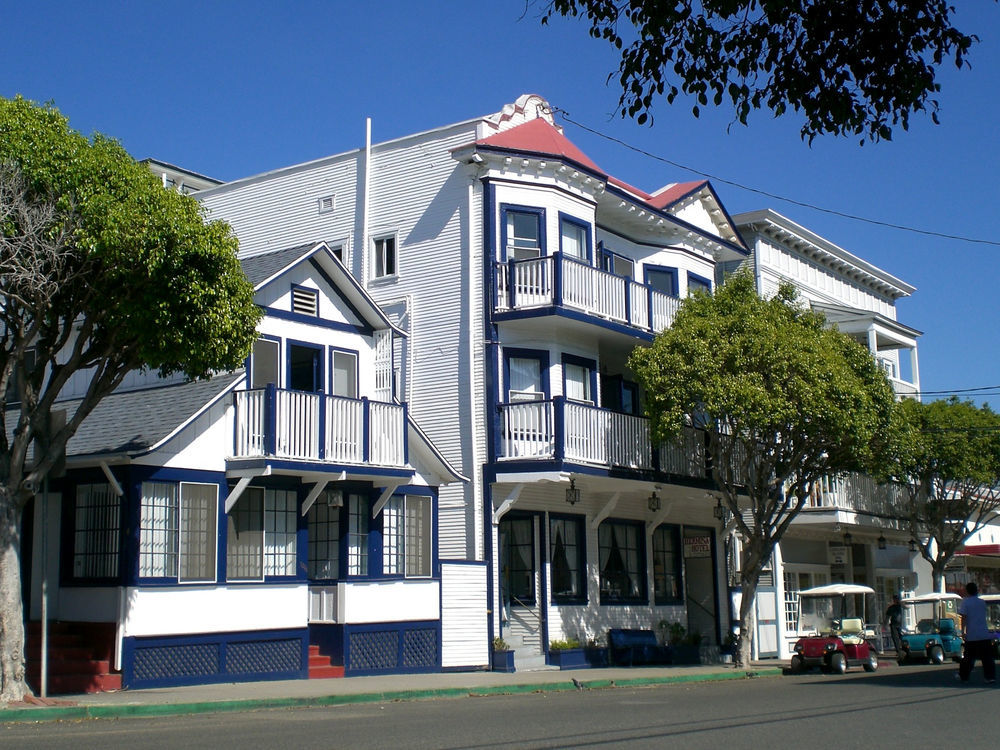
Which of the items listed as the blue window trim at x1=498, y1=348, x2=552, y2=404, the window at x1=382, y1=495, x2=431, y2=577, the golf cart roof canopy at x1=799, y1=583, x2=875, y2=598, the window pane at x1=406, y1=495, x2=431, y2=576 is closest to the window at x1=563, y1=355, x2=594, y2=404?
the blue window trim at x1=498, y1=348, x2=552, y2=404

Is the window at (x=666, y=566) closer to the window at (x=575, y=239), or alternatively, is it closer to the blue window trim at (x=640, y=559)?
the blue window trim at (x=640, y=559)

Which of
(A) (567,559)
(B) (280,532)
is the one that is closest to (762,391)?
(A) (567,559)

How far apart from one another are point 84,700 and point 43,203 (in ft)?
21.9

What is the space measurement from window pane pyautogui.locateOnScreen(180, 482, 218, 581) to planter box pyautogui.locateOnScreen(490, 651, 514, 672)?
21.4 ft

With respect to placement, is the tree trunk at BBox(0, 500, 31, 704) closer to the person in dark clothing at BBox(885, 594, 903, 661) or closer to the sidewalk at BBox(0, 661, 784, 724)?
the sidewalk at BBox(0, 661, 784, 724)

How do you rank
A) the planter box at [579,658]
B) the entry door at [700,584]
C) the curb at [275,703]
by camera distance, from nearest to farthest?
the curb at [275,703] → the planter box at [579,658] → the entry door at [700,584]

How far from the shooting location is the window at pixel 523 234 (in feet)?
85.6

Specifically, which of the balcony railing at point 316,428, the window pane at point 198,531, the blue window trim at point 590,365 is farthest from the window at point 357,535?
the blue window trim at point 590,365

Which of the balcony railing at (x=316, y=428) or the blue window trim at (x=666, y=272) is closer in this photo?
the balcony railing at (x=316, y=428)

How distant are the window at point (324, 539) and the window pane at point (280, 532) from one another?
3.02 ft

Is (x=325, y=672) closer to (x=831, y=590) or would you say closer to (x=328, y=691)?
(x=328, y=691)

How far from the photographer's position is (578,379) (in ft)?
89.4

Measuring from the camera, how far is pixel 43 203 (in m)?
16.0

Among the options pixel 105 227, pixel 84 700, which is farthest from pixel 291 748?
pixel 105 227
